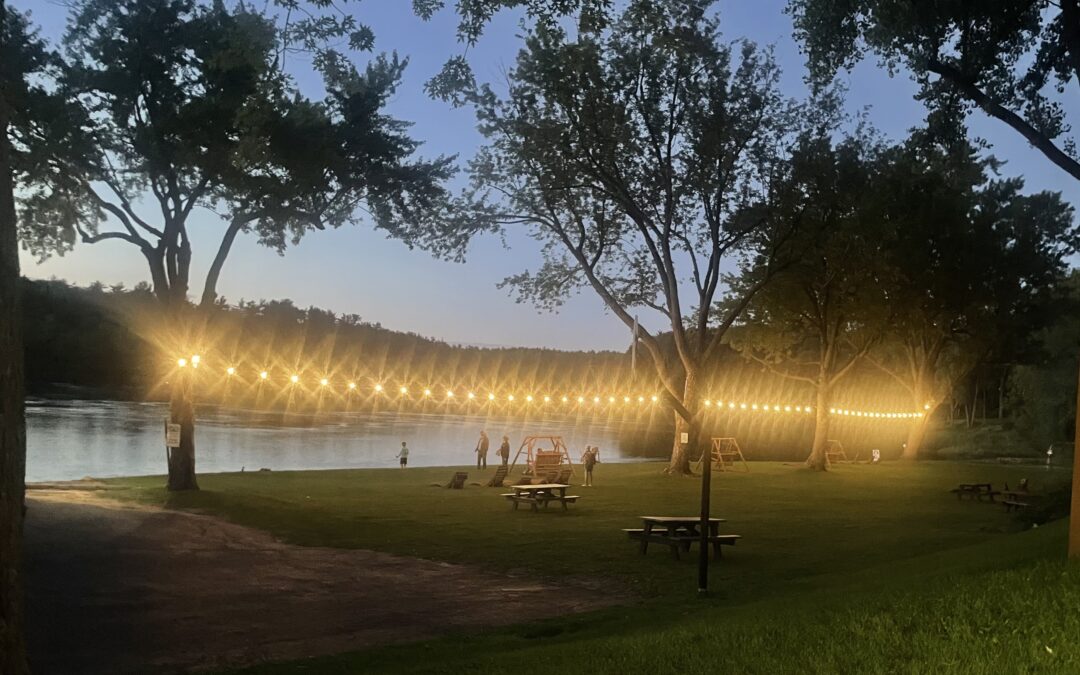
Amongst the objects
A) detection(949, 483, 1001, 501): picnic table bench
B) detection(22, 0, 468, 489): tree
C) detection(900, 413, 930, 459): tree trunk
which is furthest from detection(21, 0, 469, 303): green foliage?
detection(900, 413, 930, 459): tree trunk

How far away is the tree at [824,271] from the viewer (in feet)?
103

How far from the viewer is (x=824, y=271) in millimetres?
36312

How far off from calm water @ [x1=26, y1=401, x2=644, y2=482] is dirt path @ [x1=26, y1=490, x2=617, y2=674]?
68.6ft

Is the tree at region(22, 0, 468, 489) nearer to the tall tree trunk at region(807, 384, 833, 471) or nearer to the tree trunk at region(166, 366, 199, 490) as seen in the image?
the tree trunk at region(166, 366, 199, 490)

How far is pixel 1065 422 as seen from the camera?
58.4 meters

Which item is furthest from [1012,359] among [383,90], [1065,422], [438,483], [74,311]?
[74,311]

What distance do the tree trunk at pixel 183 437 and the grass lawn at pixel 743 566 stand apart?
996mm

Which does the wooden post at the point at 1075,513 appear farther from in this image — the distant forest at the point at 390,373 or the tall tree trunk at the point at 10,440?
the distant forest at the point at 390,373

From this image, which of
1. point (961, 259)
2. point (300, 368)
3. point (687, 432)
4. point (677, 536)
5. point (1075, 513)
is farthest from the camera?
point (300, 368)

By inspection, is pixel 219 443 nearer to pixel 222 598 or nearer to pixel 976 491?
pixel 976 491

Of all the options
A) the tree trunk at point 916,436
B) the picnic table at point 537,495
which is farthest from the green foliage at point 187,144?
the tree trunk at point 916,436

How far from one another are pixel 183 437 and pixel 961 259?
32376 mm

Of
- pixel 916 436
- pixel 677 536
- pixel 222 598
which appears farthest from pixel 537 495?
pixel 916 436

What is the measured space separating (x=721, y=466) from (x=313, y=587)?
28.0m
